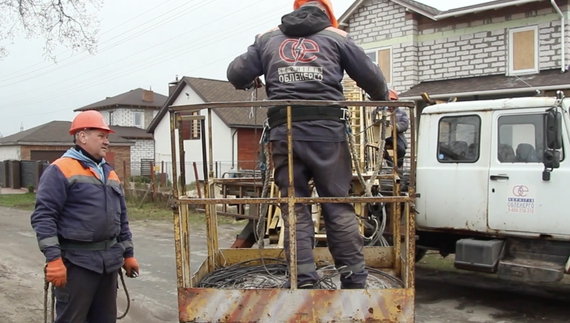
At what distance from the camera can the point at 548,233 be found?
625 centimetres

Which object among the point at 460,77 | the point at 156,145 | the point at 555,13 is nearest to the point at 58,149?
the point at 156,145

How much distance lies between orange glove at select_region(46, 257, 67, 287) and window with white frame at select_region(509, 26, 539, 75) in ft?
51.5

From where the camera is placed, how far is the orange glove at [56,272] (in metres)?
3.67

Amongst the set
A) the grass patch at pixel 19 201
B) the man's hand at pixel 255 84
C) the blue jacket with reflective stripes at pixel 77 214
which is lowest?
the grass patch at pixel 19 201

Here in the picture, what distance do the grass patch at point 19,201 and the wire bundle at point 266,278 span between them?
18.2 metres

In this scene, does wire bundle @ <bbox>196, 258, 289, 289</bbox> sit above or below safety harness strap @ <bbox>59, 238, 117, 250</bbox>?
below

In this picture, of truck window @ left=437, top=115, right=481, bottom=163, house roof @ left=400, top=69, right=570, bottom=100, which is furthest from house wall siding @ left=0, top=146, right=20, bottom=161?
truck window @ left=437, top=115, right=481, bottom=163

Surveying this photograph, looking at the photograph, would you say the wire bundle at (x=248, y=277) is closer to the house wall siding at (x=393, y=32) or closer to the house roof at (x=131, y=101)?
the house wall siding at (x=393, y=32)

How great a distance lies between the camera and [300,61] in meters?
3.79

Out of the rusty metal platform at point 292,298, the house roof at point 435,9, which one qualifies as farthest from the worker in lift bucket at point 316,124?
the house roof at point 435,9

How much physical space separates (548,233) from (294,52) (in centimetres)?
397

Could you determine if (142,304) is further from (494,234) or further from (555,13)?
(555,13)

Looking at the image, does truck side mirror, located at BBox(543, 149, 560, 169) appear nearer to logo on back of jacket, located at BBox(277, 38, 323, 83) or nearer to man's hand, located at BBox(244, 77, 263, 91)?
man's hand, located at BBox(244, 77, 263, 91)

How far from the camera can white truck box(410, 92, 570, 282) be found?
6.20m
